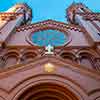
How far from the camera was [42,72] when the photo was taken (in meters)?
13.5

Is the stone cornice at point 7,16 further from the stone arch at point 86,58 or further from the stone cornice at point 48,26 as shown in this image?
the stone arch at point 86,58

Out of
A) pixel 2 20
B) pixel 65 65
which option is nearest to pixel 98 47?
pixel 65 65

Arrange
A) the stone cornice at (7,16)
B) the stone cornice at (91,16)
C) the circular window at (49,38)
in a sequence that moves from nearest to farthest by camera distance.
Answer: the circular window at (49,38), the stone cornice at (91,16), the stone cornice at (7,16)

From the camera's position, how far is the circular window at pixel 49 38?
20.8 metres

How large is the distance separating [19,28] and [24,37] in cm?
216

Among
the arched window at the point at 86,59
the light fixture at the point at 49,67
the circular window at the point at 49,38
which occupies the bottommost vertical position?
the light fixture at the point at 49,67

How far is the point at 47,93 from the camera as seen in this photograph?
1313cm

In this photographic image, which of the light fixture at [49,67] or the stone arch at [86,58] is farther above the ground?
the stone arch at [86,58]

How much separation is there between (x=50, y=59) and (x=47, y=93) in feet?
6.65

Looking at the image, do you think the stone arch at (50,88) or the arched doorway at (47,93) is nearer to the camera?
the stone arch at (50,88)

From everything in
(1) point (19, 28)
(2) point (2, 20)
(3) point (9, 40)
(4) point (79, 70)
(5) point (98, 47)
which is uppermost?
(2) point (2, 20)

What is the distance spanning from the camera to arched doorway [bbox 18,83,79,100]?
12.6 m

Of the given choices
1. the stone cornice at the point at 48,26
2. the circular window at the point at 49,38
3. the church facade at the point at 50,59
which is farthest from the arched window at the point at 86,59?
the stone cornice at the point at 48,26

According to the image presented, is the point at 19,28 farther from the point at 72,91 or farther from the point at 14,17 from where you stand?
the point at 72,91
